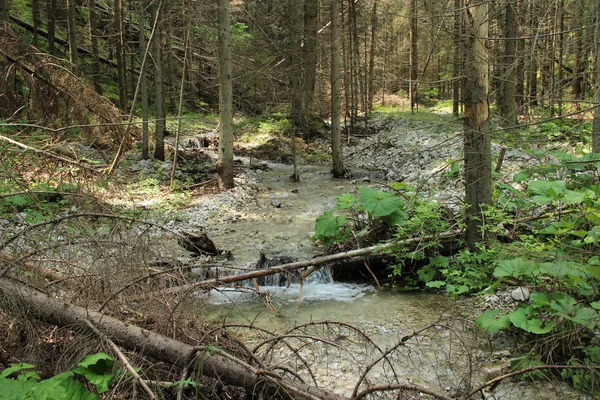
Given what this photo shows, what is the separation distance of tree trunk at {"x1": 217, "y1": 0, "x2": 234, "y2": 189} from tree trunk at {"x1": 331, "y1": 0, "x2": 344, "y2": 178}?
3740 mm

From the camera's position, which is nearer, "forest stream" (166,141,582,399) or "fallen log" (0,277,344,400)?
"fallen log" (0,277,344,400)

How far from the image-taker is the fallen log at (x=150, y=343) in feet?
9.43

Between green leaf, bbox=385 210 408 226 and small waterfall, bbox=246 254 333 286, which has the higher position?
green leaf, bbox=385 210 408 226

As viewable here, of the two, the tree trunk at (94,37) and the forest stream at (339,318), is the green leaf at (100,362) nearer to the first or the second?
the forest stream at (339,318)

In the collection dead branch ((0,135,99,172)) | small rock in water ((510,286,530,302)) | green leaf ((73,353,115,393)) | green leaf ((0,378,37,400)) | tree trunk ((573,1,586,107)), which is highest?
tree trunk ((573,1,586,107))

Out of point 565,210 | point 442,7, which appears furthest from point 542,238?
point 442,7

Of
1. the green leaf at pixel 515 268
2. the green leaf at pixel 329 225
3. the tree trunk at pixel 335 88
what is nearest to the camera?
the green leaf at pixel 515 268

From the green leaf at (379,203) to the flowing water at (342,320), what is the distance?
116 cm

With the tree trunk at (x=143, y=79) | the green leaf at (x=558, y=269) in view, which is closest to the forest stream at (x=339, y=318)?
the green leaf at (x=558, y=269)

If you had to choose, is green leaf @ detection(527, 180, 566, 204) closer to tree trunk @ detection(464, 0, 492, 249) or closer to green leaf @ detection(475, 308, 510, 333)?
tree trunk @ detection(464, 0, 492, 249)

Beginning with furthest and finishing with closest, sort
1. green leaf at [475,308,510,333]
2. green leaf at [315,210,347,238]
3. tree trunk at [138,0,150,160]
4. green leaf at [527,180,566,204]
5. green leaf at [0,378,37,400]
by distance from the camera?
tree trunk at [138,0,150,160], green leaf at [315,210,347,238], green leaf at [527,180,566,204], green leaf at [475,308,510,333], green leaf at [0,378,37,400]

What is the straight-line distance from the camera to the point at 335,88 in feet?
46.2

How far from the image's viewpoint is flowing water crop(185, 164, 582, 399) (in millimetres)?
3746

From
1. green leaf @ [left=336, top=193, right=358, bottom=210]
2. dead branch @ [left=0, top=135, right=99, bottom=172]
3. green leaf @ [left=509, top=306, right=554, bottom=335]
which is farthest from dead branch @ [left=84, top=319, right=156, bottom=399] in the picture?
green leaf @ [left=336, top=193, right=358, bottom=210]
